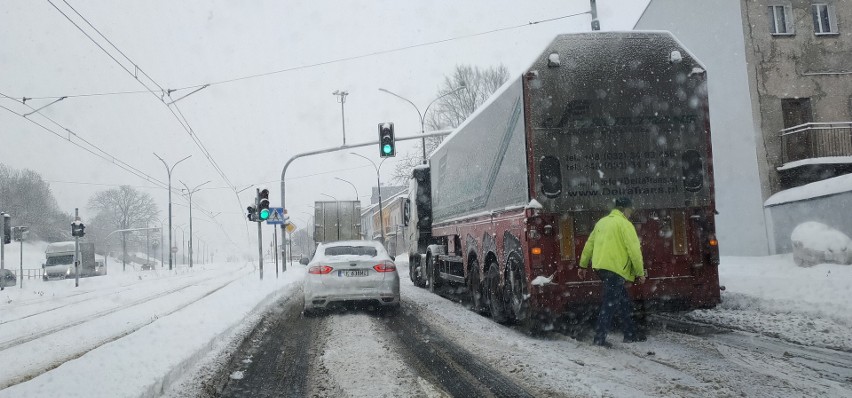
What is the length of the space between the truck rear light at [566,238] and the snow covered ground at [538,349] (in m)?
1.05

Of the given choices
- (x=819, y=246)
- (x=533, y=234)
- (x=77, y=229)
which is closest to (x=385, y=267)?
(x=533, y=234)

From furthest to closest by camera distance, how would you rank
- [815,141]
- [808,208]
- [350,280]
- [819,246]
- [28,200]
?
[28,200]
[815,141]
[808,208]
[819,246]
[350,280]

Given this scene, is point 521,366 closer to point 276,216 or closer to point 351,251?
point 351,251

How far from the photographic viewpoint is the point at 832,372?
5207 mm

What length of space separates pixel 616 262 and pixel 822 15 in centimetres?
1824

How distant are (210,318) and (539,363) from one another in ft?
21.0

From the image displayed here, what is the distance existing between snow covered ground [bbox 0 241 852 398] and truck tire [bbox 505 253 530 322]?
12.2 inches

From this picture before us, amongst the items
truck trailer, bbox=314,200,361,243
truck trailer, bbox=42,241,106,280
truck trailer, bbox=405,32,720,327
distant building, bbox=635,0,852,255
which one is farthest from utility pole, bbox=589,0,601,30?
truck trailer, bbox=42,241,106,280

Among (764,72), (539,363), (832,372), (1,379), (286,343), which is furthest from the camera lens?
(764,72)

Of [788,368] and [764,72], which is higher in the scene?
[764,72]

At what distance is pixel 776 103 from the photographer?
1925 cm

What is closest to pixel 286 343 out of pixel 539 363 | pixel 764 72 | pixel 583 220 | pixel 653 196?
pixel 539 363

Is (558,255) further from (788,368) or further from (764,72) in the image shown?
(764,72)

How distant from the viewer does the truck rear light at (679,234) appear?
24.9ft
